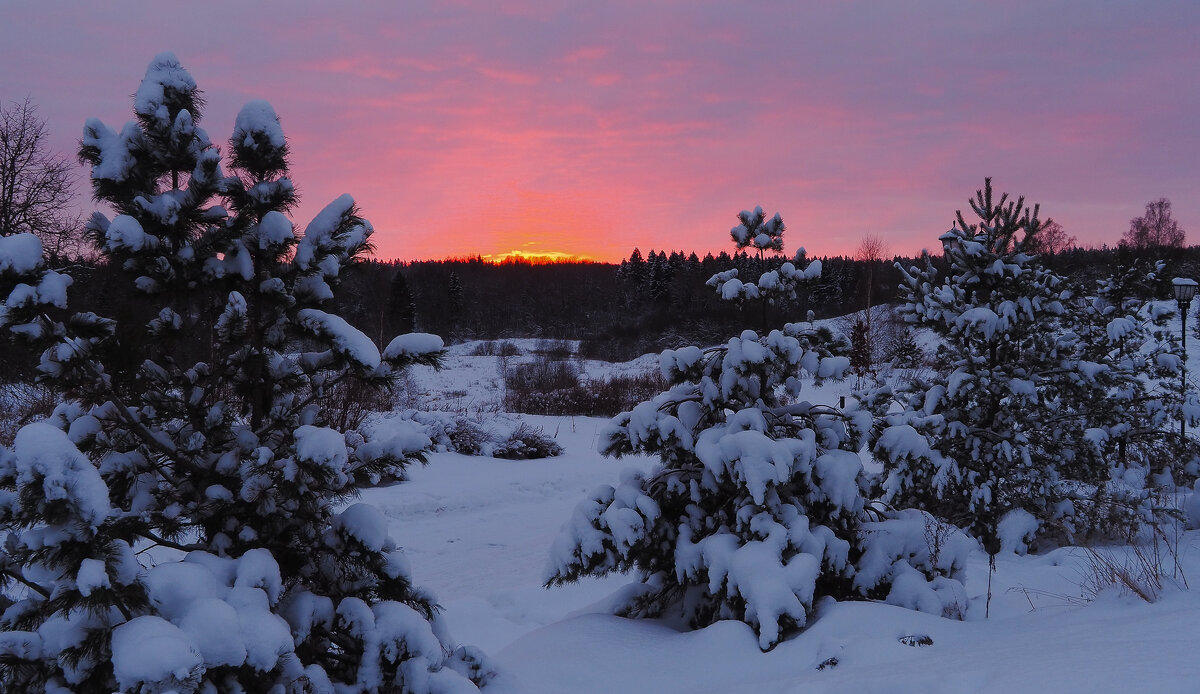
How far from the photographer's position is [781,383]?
456 cm

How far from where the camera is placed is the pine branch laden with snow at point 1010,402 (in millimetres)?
6707

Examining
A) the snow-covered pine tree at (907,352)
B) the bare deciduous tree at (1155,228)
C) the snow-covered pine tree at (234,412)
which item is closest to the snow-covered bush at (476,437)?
the snow-covered pine tree at (907,352)

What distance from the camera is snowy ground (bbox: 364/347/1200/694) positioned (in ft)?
8.54

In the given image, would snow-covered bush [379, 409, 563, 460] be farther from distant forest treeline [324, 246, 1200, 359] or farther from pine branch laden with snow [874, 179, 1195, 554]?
distant forest treeline [324, 246, 1200, 359]

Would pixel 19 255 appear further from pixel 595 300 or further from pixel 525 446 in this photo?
pixel 595 300

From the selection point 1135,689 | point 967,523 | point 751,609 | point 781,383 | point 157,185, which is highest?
point 157,185

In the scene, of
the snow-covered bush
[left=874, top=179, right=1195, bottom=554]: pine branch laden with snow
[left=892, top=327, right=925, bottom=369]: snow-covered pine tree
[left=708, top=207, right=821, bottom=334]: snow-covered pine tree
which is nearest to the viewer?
[left=708, top=207, right=821, bottom=334]: snow-covered pine tree

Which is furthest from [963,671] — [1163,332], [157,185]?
[1163,332]

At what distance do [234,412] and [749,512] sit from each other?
2908 mm

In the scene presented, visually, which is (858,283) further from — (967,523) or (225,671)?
→ (225,671)

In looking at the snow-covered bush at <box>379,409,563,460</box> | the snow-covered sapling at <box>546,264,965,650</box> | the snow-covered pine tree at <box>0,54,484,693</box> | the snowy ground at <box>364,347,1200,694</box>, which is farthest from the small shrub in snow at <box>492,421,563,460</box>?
the snow-covered pine tree at <box>0,54,484,693</box>

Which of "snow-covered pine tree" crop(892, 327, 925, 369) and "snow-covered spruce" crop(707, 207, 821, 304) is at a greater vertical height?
"snow-covered spruce" crop(707, 207, 821, 304)

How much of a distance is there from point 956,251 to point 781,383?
152 inches

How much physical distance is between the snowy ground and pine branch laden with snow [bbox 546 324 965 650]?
0.27 metres
